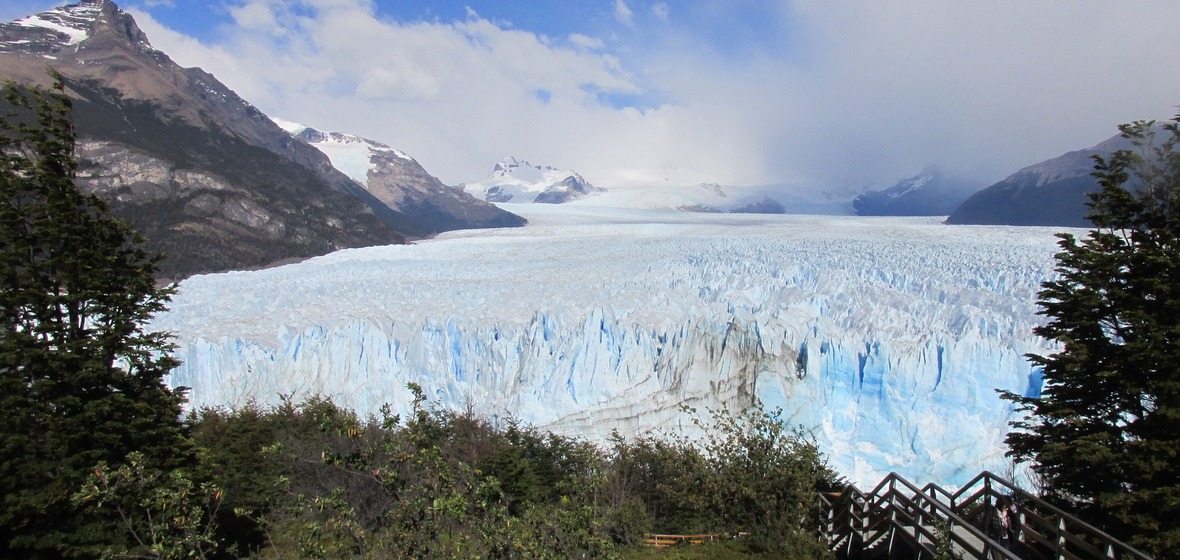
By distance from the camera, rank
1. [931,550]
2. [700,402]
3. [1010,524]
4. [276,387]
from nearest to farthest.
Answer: [931,550] < [1010,524] < [700,402] < [276,387]

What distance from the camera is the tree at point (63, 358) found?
8859mm

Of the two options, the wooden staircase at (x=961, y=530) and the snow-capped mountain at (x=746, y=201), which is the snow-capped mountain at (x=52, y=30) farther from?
the wooden staircase at (x=961, y=530)

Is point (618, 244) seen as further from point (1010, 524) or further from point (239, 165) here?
point (239, 165)

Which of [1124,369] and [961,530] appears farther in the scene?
[1124,369]

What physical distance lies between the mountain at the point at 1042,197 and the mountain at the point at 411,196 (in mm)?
56991

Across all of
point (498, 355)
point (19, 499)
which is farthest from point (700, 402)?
point (19, 499)

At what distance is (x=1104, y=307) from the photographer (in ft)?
31.9

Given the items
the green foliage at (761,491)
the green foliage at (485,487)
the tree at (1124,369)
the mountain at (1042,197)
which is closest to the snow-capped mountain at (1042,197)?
the mountain at (1042,197)

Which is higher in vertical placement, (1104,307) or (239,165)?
(239,165)

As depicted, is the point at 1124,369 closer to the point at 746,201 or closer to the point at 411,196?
the point at 746,201

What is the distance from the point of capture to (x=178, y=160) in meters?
64.8

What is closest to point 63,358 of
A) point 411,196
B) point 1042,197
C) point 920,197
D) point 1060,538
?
point 1060,538

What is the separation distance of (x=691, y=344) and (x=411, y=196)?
105m

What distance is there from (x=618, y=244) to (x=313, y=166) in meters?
83.3
